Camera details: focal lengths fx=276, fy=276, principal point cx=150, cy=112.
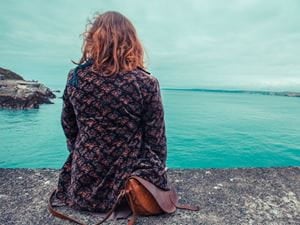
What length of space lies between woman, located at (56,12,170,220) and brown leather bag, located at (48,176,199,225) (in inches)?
2.6

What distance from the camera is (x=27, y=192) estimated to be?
3.04 metres

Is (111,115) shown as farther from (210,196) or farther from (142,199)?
(210,196)

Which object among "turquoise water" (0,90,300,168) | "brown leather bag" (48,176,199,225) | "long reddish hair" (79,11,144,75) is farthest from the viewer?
"turquoise water" (0,90,300,168)

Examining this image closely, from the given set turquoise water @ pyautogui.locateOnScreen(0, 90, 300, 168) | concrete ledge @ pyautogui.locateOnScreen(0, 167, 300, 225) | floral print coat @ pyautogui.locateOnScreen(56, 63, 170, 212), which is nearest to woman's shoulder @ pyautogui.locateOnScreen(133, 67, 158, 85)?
floral print coat @ pyautogui.locateOnScreen(56, 63, 170, 212)

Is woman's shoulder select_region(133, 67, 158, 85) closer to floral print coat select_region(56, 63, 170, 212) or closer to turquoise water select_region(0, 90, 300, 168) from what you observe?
floral print coat select_region(56, 63, 170, 212)

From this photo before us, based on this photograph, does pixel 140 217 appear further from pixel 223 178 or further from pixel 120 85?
pixel 223 178

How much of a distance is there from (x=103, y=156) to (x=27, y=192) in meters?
1.31

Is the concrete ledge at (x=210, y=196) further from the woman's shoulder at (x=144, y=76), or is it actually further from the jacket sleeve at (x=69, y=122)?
the woman's shoulder at (x=144, y=76)

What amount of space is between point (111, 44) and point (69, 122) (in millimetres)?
863

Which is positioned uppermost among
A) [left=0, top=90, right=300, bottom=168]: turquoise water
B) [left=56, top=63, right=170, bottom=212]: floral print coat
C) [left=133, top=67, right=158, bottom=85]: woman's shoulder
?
[left=133, top=67, right=158, bottom=85]: woman's shoulder

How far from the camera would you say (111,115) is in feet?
7.34

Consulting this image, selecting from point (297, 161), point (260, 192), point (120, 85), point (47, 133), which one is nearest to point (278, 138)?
point (297, 161)

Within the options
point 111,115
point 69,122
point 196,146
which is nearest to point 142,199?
point 111,115

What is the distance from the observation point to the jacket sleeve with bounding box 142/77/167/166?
228cm
